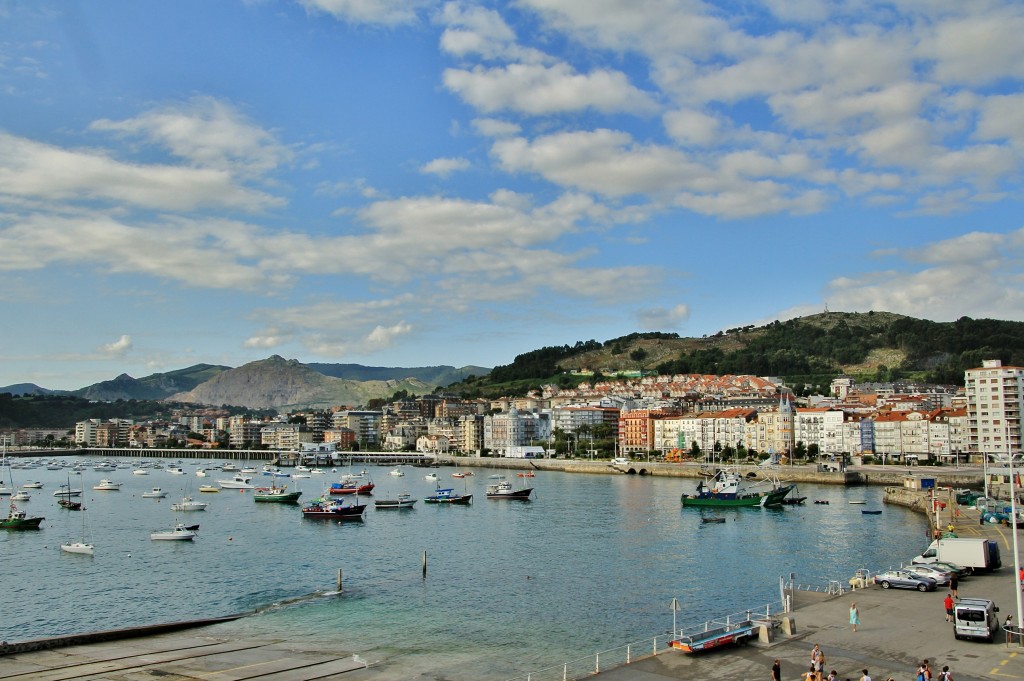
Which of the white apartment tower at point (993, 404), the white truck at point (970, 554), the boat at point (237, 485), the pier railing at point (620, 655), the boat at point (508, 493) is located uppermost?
the white apartment tower at point (993, 404)

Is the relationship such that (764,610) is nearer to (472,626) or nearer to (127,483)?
(472,626)

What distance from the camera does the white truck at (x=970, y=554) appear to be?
29.1m

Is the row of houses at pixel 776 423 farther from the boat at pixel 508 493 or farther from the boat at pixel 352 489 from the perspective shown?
the boat at pixel 352 489

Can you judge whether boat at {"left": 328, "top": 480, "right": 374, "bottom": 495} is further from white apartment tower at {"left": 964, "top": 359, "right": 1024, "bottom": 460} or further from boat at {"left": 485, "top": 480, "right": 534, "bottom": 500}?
white apartment tower at {"left": 964, "top": 359, "right": 1024, "bottom": 460}

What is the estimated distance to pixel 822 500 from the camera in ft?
235

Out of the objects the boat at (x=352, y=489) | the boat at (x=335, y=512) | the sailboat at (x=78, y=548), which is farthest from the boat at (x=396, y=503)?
the sailboat at (x=78, y=548)

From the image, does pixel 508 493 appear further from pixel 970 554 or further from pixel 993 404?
pixel 993 404

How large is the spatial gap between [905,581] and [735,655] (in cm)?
1076

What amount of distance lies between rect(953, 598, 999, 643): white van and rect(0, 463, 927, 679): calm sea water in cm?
918

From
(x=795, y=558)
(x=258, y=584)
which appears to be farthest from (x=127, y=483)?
(x=795, y=558)

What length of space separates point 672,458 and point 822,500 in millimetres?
55465

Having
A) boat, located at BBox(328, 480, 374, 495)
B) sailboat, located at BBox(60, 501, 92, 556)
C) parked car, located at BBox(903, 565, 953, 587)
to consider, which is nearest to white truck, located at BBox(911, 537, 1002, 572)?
parked car, located at BBox(903, 565, 953, 587)

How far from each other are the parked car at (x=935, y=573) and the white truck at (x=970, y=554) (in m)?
1.59

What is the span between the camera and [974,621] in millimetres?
20000
